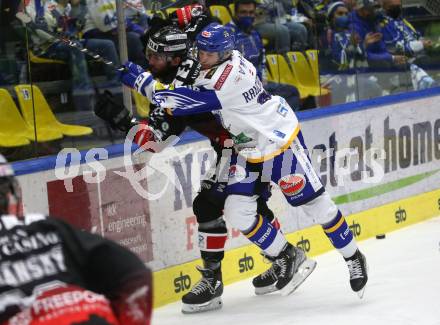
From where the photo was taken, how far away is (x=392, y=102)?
7105 mm

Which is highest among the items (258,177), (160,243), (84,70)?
(84,70)

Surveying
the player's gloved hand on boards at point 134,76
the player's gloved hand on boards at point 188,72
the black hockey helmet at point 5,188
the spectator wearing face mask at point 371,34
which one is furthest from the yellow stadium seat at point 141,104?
the black hockey helmet at point 5,188

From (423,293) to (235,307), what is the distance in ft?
3.10

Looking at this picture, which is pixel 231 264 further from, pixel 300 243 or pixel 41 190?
pixel 41 190

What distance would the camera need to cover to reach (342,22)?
7301 mm

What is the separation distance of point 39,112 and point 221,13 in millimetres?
1740

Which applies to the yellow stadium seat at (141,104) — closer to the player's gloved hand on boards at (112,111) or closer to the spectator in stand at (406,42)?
the player's gloved hand on boards at (112,111)

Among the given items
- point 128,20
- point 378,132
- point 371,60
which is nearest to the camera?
point 128,20

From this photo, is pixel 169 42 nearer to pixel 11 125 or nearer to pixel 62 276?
pixel 11 125

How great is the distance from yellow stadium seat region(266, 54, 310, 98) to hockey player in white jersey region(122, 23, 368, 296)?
139 cm

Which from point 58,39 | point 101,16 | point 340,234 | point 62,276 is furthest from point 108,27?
point 62,276

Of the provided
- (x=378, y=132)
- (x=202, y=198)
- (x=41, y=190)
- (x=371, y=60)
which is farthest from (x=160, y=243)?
(x=371, y=60)

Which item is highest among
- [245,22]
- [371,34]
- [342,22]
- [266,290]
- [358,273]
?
[245,22]

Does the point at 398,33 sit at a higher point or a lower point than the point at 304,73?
lower
